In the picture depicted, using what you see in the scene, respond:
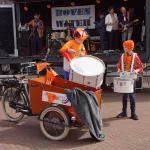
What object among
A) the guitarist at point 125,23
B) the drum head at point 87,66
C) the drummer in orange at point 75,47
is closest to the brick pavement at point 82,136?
the drum head at point 87,66

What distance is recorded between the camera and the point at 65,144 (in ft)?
18.5

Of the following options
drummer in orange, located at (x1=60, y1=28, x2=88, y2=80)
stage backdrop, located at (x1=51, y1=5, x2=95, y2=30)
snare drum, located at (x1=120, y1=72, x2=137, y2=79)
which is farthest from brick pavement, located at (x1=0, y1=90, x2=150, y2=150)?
stage backdrop, located at (x1=51, y1=5, x2=95, y2=30)

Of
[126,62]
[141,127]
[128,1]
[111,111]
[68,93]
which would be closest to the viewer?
[68,93]

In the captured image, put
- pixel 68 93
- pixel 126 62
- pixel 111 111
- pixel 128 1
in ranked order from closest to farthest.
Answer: pixel 68 93
pixel 126 62
pixel 111 111
pixel 128 1

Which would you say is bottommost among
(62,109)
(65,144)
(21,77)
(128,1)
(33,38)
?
(65,144)

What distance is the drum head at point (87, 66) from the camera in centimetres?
588

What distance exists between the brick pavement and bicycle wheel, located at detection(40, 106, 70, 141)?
0.12 m

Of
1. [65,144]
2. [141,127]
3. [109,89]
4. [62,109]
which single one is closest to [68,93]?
[62,109]

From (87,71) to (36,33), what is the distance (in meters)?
6.49

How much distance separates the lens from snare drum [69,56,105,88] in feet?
19.1

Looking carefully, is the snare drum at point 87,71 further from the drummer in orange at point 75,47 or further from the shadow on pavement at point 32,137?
the shadow on pavement at point 32,137

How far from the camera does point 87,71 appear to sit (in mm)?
5906

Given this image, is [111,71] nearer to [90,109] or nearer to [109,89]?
[109,89]

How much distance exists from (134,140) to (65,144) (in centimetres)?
112
